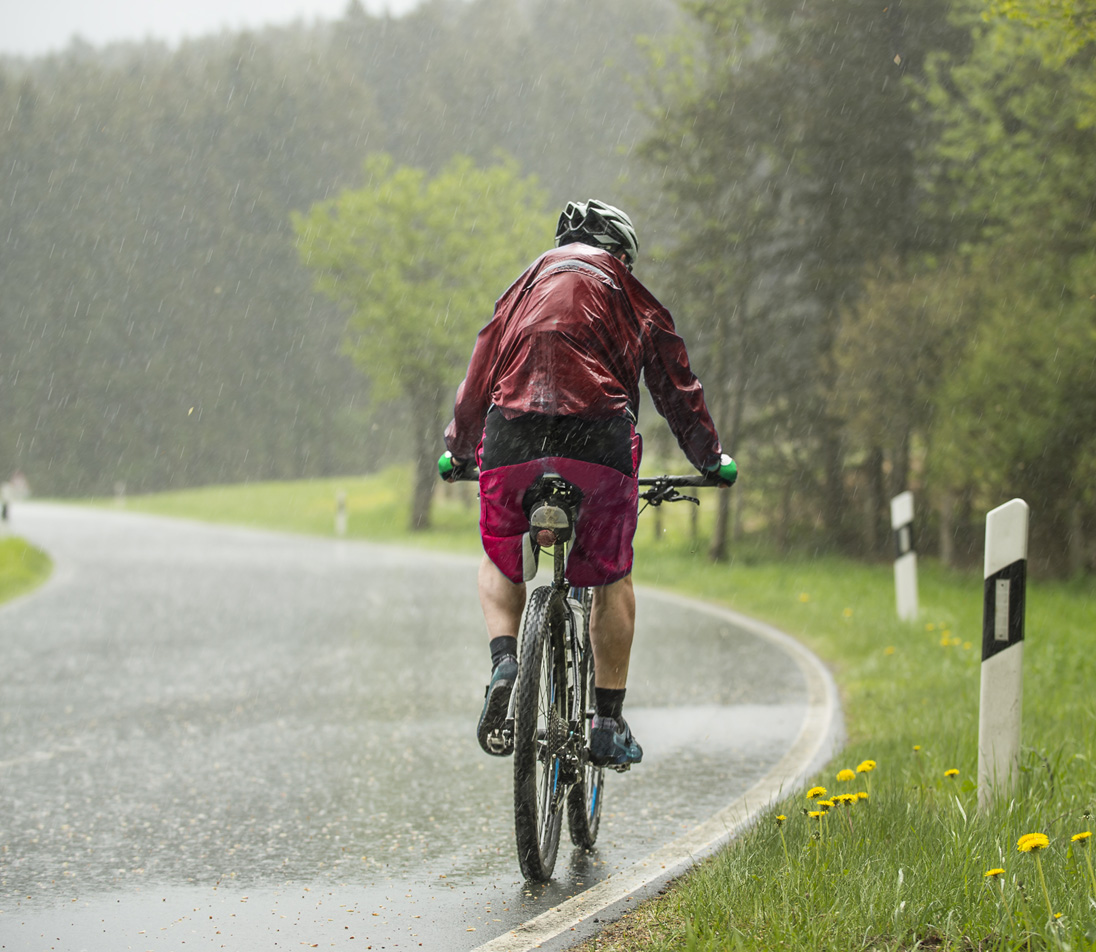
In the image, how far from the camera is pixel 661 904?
11.8ft

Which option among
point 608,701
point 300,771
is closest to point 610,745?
point 608,701

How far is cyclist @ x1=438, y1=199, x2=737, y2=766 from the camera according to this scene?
3729 millimetres

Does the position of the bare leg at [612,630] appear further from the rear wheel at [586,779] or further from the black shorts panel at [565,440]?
the black shorts panel at [565,440]

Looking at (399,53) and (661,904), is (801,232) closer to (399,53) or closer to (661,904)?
(661,904)

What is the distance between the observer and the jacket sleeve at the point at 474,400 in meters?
4.01

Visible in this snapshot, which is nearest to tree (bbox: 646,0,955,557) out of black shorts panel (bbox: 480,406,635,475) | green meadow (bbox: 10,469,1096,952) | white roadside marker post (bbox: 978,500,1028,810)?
green meadow (bbox: 10,469,1096,952)

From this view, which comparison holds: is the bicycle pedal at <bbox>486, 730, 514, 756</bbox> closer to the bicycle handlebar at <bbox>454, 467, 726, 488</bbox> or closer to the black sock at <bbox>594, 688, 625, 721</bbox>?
the black sock at <bbox>594, 688, 625, 721</bbox>

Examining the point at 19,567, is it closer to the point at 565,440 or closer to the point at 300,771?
the point at 300,771

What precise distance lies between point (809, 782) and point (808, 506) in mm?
18725

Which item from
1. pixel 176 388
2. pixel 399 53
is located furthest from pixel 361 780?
pixel 399 53

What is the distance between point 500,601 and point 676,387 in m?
0.87

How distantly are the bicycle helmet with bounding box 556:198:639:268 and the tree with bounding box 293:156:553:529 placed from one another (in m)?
31.0

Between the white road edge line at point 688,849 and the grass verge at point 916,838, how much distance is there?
0.35 ft

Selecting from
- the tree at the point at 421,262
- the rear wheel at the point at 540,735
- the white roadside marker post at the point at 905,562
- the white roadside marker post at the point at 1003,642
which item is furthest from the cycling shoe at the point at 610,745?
the tree at the point at 421,262
